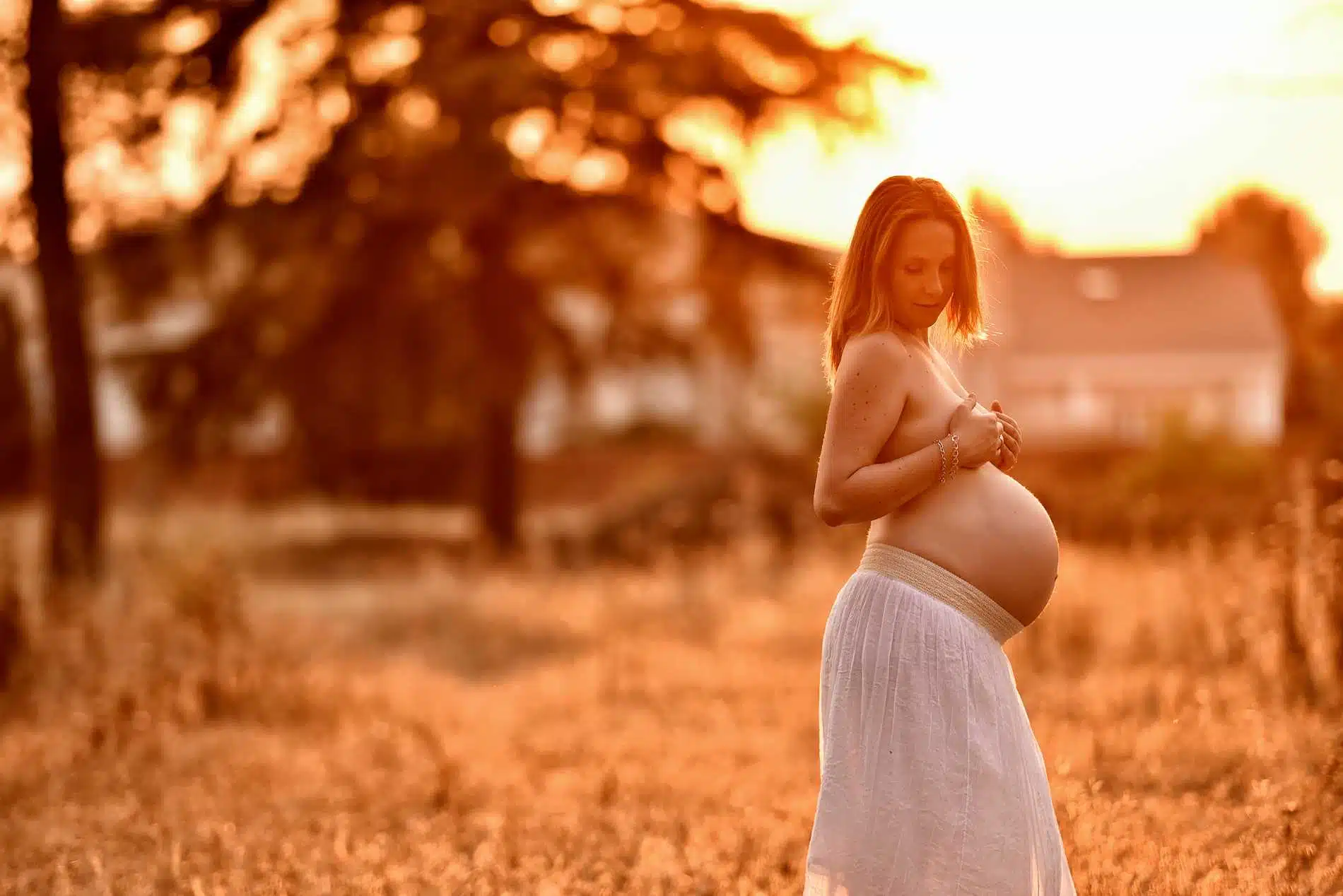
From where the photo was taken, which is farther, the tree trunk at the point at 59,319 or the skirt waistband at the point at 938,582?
the tree trunk at the point at 59,319

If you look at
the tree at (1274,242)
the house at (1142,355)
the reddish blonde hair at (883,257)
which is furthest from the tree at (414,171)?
the tree at (1274,242)

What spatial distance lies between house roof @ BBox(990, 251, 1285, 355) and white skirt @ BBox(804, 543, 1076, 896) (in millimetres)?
33618

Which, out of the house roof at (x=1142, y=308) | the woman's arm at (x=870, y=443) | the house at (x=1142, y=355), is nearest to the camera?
the woman's arm at (x=870, y=443)

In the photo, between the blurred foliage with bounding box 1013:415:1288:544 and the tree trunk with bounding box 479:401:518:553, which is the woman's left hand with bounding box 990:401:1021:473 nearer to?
the blurred foliage with bounding box 1013:415:1288:544

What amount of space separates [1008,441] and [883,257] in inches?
19.5

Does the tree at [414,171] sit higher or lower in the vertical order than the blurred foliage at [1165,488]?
higher

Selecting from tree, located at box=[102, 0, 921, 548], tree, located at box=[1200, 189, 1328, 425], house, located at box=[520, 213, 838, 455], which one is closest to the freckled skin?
tree, located at box=[102, 0, 921, 548]

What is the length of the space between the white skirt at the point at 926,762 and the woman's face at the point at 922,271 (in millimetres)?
498

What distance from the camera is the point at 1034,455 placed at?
24.8 metres

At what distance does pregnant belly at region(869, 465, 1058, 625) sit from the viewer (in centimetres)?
297

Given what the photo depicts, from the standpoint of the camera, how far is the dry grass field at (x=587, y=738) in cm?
432

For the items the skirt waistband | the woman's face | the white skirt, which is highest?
the woman's face

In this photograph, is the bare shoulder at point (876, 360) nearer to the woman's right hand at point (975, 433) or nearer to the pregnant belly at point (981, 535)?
the woman's right hand at point (975, 433)

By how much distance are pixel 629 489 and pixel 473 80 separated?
47.1 ft
